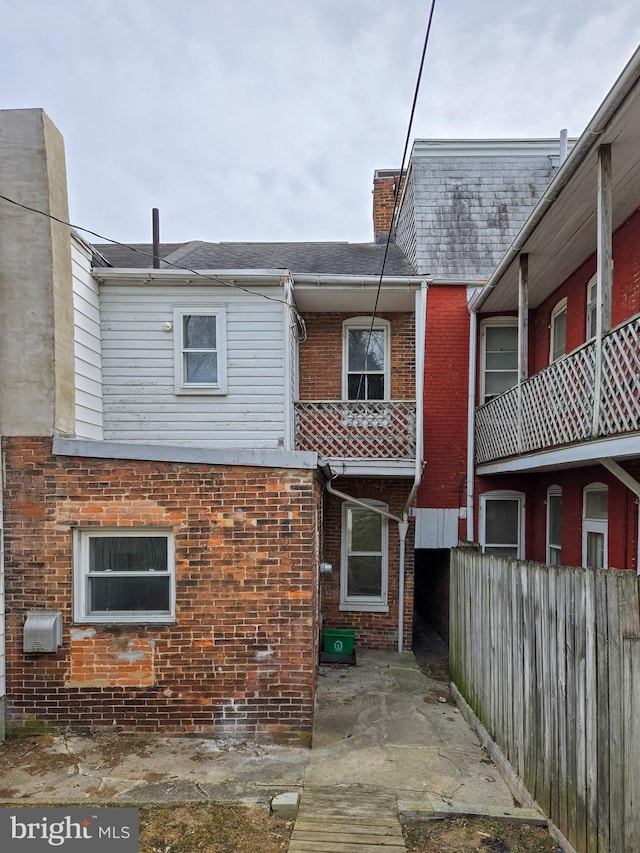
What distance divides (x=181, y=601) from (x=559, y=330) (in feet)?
27.2

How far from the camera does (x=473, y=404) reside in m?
10.2

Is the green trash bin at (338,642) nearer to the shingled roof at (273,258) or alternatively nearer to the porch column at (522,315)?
the porch column at (522,315)

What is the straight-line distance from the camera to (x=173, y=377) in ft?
29.0

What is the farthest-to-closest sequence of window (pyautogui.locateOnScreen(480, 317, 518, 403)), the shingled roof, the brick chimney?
the brick chimney → window (pyautogui.locateOnScreen(480, 317, 518, 403)) → the shingled roof

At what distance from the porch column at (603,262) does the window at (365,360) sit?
5.02 metres

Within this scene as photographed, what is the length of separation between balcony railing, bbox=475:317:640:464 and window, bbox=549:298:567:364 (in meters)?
1.76

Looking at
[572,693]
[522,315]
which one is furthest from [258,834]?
[522,315]

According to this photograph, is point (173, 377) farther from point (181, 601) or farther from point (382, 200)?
point (382, 200)

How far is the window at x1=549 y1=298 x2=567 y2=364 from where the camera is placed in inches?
362

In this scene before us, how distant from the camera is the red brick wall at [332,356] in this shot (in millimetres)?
10266

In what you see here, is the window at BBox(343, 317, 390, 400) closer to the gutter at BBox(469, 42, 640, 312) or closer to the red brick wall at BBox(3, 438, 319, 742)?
the gutter at BBox(469, 42, 640, 312)

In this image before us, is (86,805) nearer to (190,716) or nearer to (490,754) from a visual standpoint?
(190,716)

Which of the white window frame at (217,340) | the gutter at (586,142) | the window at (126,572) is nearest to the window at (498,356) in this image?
the gutter at (586,142)

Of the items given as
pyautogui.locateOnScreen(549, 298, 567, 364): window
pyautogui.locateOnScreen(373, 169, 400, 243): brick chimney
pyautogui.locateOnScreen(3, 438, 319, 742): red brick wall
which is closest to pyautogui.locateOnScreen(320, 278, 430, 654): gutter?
pyautogui.locateOnScreen(3, 438, 319, 742): red brick wall
